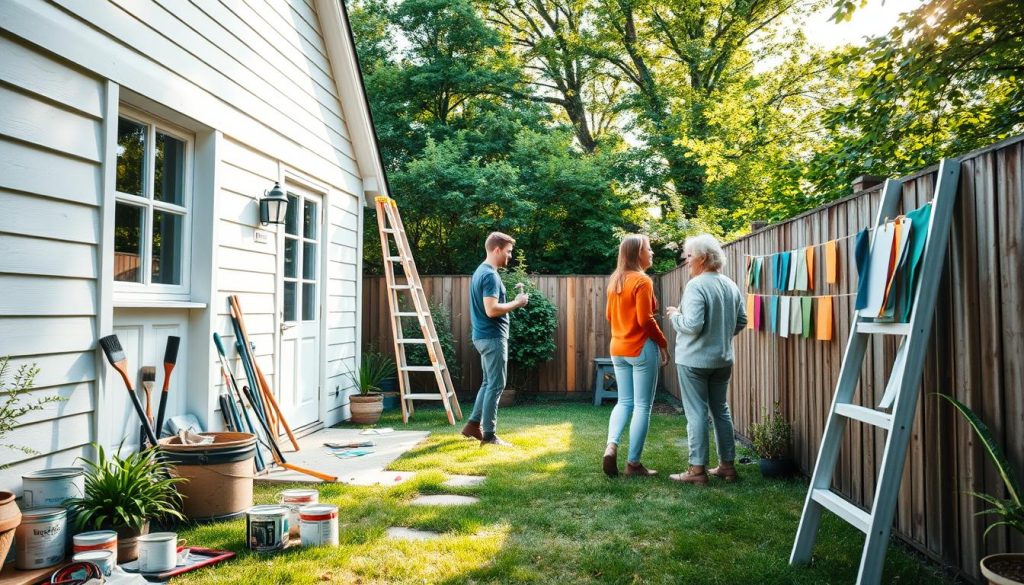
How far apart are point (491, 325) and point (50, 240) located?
10.3 feet

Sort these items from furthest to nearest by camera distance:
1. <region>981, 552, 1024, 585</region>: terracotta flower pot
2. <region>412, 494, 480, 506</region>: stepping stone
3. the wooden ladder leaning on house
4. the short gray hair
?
the wooden ladder leaning on house < the short gray hair < <region>412, 494, 480, 506</region>: stepping stone < <region>981, 552, 1024, 585</region>: terracotta flower pot

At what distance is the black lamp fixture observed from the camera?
5.14 m

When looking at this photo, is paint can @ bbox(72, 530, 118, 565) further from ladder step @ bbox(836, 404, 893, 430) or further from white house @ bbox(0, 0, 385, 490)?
ladder step @ bbox(836, 404, 893, 430)

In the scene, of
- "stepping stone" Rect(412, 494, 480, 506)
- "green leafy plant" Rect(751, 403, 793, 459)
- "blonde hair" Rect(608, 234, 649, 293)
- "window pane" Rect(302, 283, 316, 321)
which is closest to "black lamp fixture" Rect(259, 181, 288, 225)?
"window pane" Rect(302, 283, 316, 321)

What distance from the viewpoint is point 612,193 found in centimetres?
1314

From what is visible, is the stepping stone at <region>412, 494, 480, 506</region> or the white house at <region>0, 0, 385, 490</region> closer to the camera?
the white house at <region>0, 0, 385, 490</region>

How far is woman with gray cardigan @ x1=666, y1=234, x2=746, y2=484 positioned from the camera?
411 centimetres

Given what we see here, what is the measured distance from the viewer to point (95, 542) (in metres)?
2.65

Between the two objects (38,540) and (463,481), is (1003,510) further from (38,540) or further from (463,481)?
(38,540)

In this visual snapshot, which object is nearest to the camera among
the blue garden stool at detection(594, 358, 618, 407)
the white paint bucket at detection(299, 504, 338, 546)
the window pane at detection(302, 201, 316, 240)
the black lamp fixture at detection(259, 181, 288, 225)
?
the white paint bucket at detection(299, 504, 338, 546)

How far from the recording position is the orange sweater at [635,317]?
14.2 ft

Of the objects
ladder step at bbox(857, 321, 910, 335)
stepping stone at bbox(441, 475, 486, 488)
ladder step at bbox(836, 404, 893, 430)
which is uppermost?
ladder step at bbox(857, 321, 910, 335)

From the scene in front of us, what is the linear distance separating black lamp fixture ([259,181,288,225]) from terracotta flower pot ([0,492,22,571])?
9.65ft

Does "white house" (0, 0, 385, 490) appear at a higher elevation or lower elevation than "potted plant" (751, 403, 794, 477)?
higher
